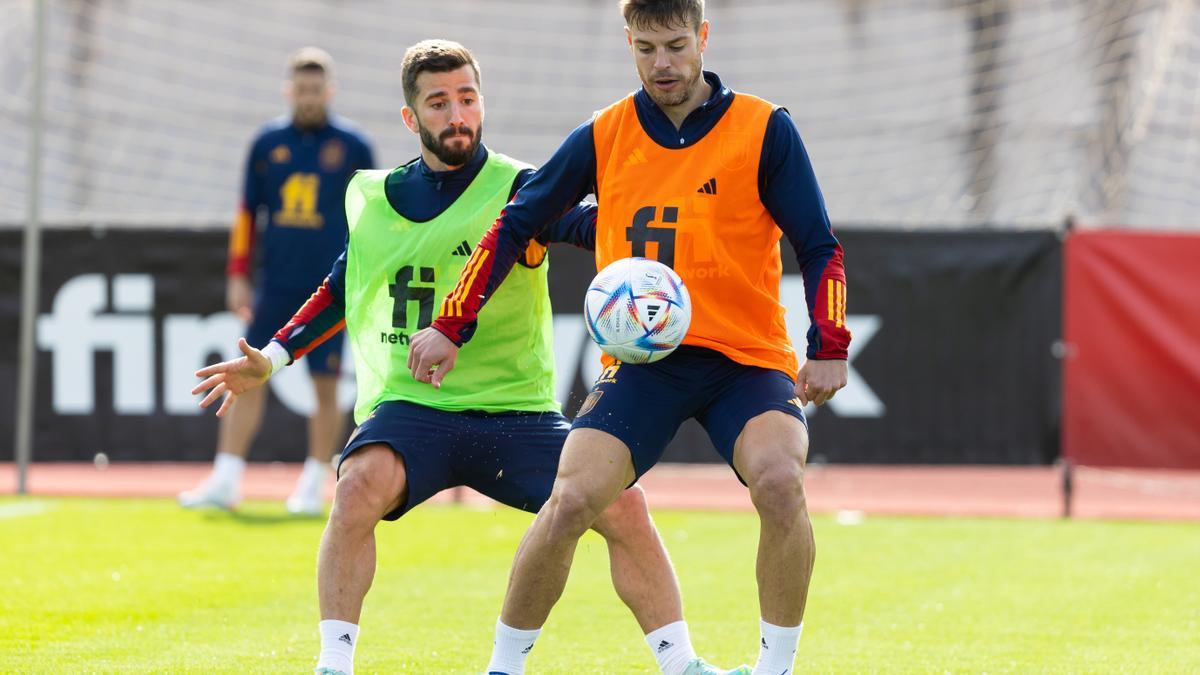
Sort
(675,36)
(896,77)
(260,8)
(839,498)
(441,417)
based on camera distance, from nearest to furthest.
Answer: (675,36), (441,417), (839,498), (896,77), (260,8)

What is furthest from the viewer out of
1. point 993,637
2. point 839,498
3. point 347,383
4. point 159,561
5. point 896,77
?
point 896,77

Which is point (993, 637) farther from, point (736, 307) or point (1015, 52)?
point (1015, 52)

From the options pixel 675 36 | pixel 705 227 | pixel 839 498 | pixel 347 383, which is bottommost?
pixel 839 498

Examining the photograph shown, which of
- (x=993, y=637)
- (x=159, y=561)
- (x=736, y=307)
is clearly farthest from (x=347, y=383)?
(x=736, y=307)

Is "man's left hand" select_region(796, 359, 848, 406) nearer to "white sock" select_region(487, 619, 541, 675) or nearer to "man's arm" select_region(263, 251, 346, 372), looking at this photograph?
"white sock" select_region(487, 619, 541, 675)

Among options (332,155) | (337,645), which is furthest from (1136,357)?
(337,645)

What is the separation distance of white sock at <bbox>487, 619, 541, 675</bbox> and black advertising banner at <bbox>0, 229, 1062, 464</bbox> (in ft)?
21.1

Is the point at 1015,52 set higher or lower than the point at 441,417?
higher

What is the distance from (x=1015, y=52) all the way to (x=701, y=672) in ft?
40.3

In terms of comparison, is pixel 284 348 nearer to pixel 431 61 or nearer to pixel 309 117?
pixel 431 61

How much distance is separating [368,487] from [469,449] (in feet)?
1.21

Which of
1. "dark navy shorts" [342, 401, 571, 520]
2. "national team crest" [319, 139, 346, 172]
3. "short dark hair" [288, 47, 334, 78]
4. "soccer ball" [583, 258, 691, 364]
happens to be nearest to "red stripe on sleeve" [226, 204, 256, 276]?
"national team crest" [319, 139, 346, 172]

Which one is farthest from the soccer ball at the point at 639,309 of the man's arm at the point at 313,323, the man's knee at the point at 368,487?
the man's arm at the point at 313,323

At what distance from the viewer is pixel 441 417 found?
498 centimetres
